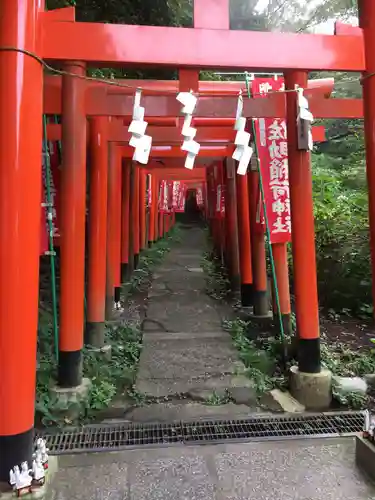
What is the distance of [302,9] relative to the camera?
1802 cm

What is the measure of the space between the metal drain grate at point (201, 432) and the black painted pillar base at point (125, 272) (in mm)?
6276

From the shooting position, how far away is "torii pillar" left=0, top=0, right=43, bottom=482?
264cm

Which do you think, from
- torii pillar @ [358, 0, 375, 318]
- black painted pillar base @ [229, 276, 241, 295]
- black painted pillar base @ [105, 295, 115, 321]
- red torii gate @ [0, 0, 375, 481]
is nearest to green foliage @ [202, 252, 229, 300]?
black painted pillar base @ [229, 276, 241, 295]

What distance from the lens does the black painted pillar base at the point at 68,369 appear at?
4516 mm

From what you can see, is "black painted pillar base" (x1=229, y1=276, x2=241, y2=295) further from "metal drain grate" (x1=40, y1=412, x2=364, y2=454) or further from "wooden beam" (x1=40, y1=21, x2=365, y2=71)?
"wooden beam" (x1=40, y1=21, x2=365, y2=71)

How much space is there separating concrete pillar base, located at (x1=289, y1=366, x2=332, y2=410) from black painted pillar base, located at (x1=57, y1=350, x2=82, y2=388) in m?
2.56

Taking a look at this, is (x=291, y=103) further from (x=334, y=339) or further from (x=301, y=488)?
(x=334, y=339)

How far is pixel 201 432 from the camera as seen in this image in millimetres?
3934

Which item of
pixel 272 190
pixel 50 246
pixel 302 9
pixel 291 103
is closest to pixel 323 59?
pixel 291 103

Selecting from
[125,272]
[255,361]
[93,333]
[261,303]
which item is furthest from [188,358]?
[125,272]

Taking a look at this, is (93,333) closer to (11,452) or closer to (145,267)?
(11,452)

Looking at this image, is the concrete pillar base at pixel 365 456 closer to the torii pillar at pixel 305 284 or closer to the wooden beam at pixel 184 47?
the torii pillar at pixel 305 284

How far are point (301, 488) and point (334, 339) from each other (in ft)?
13.7

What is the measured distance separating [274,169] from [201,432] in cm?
338
